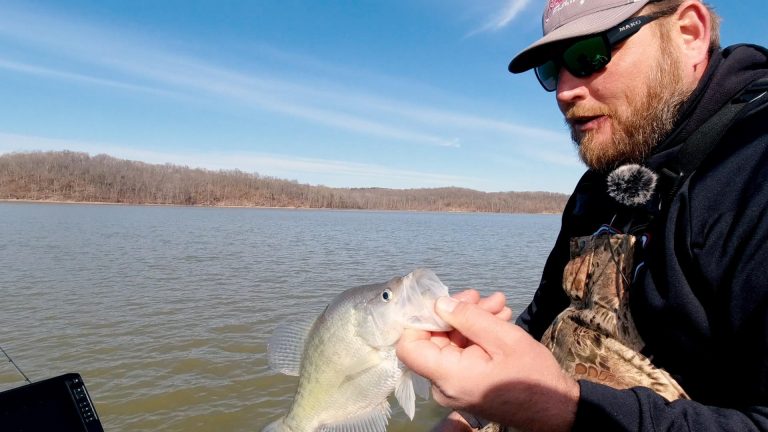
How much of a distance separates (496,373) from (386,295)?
822 mm

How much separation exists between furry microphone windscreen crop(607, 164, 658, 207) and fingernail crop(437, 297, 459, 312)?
1.53m

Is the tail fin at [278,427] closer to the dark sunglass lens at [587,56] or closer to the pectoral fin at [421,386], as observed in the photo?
the pectoral fin at [421,386]

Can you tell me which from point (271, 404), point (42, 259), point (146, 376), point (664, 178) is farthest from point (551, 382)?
point (42, 259)

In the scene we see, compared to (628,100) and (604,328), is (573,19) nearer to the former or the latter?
(628,100)

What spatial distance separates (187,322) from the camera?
11984 millimetres

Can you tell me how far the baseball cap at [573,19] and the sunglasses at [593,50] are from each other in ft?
0.16

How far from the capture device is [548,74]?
344cm

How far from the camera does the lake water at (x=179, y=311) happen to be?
7910mm

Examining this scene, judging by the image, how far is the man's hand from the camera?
1.87 meters

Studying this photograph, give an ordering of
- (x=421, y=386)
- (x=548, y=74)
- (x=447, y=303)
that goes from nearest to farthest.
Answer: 1. (x=447, y=303)
2. (x=421, y=386)
3. (x=548, y=74)

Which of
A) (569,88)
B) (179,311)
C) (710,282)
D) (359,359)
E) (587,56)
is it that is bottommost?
(179,311)

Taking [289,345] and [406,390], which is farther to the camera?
[289,345]

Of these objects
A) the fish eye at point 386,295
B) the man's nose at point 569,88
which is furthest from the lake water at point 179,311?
the man's nose at point 569,88

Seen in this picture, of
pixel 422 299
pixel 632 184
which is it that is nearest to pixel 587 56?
pixel 632 184
